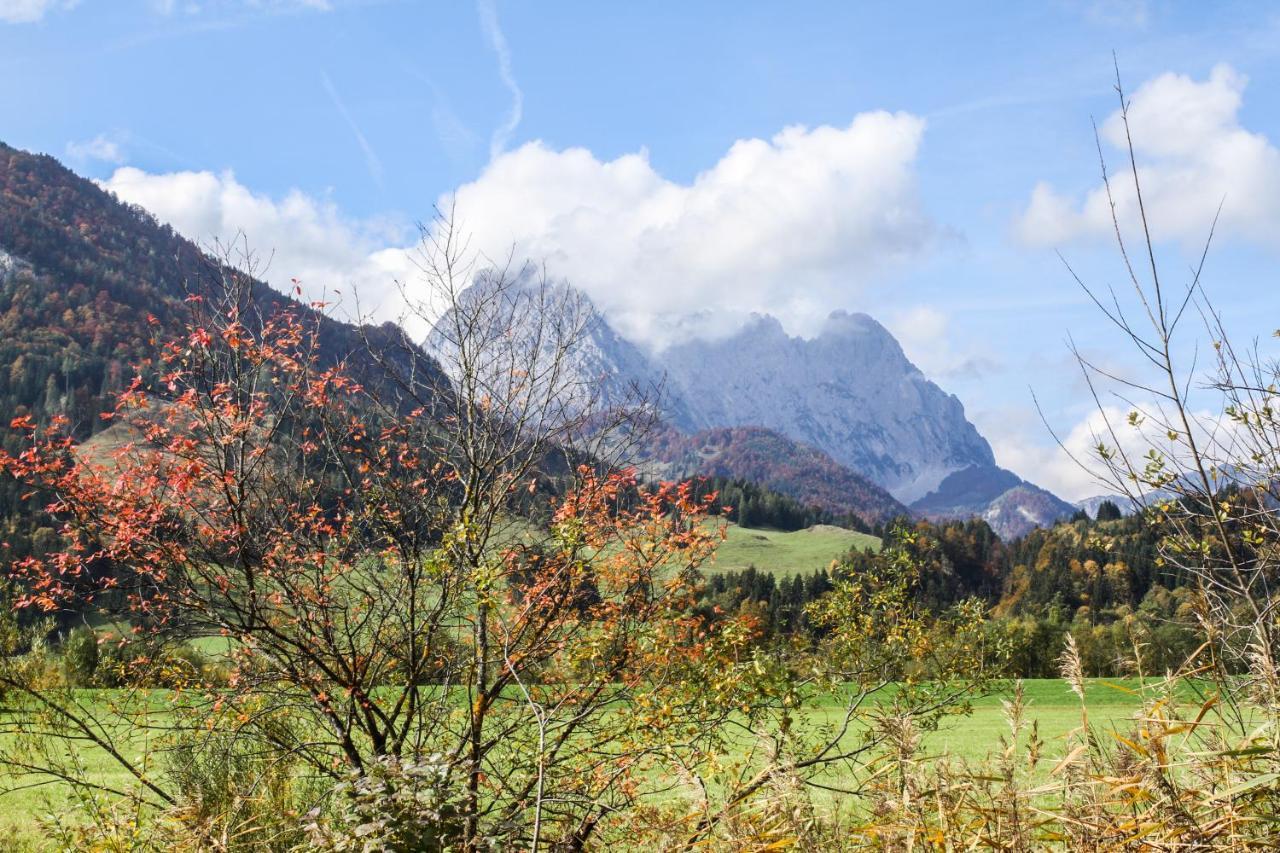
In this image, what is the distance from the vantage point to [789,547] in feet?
500

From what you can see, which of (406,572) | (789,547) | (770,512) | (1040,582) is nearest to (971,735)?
(406,572)

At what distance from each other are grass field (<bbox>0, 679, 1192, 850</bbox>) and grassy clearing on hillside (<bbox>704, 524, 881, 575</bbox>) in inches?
3325

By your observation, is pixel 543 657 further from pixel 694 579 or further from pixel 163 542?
pixel 163 542

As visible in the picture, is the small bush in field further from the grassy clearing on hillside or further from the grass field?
the grassy clearing on hillside

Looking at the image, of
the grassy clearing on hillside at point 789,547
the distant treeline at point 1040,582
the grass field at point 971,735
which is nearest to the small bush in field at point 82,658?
the grass field at point 971,735

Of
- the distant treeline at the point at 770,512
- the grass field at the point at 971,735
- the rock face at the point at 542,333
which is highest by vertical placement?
the distant treeline at the point at 770,512

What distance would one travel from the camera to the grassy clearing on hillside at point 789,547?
137000 mm

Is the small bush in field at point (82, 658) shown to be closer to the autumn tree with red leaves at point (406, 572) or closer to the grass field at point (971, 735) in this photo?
the grass field at point (971, 735)

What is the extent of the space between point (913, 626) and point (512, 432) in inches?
217

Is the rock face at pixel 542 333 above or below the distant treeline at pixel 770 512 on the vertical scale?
below

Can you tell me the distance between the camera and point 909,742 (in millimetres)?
3395

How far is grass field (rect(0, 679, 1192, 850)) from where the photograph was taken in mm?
4616

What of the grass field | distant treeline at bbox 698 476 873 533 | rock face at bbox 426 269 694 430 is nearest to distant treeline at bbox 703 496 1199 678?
the grass field

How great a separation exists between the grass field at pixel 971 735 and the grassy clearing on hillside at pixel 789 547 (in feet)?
277
